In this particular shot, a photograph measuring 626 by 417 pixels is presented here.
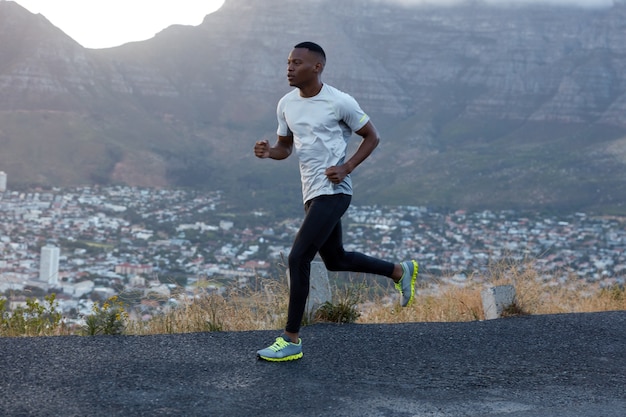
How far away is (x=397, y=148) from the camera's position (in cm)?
7475

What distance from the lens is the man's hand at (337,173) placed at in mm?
5418

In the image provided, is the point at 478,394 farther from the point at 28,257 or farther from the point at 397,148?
the point at 397,148

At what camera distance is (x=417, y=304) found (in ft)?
27.3

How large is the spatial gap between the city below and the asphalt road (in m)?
17.1

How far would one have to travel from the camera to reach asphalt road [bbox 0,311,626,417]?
4.37 metres

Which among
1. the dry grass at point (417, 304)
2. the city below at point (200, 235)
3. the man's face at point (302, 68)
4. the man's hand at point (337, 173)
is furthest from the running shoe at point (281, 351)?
the city below at point (200, 235)

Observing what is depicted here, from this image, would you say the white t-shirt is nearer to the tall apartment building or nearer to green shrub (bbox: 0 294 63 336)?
green shrub (bbox: 0 294 63 336)

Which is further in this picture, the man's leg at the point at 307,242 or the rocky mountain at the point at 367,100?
the rocky mountain at the point at 367,100

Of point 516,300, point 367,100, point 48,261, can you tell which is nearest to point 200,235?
point 48,261

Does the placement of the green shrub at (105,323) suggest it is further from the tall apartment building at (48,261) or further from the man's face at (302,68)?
the tall apartment building at (48,261)

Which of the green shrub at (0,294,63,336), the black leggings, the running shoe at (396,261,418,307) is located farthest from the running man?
the green shrub at (0,294,63,336)

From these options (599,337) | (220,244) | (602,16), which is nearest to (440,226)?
(220,244)

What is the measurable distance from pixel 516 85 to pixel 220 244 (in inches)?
2547

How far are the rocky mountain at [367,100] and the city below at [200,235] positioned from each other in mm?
3906
